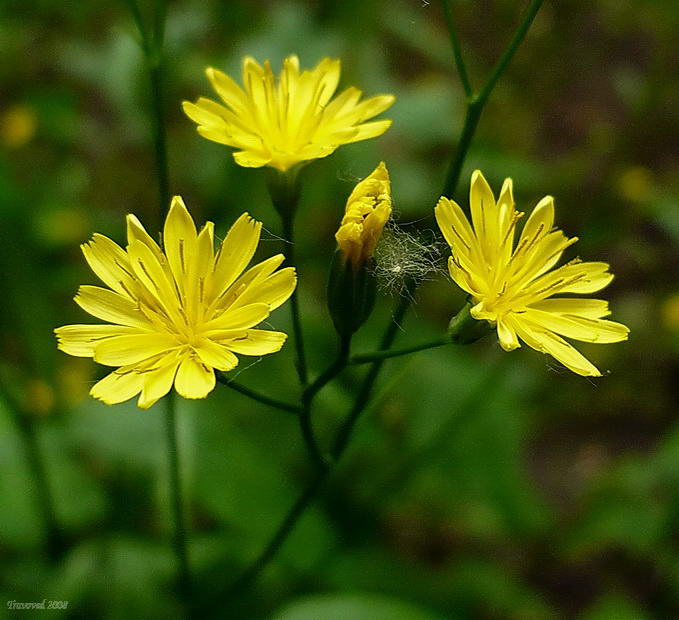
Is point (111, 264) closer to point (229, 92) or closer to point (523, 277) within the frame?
point (229, 92)

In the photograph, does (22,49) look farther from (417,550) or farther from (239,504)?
(417,550)

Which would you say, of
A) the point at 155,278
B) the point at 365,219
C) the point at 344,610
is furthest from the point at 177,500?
the point at 365,219

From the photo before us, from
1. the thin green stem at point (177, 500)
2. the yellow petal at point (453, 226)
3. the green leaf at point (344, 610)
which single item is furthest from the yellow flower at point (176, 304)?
the green leaf at point (344, 610)

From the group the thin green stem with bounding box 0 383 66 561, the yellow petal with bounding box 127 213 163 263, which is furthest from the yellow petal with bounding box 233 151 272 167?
the thin green stem with bounding box 0 383 66 561

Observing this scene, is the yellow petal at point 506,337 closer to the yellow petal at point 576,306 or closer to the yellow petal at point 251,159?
the yellow petal at point 576,306

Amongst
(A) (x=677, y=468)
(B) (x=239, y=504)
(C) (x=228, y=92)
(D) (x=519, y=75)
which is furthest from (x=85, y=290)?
(D) (x=519, y=75)

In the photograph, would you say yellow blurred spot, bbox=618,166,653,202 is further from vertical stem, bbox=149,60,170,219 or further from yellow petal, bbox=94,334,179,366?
yellow petal, bbox=94,334,179,366
